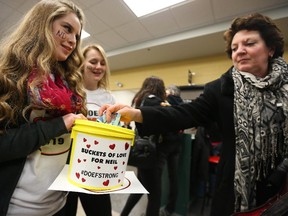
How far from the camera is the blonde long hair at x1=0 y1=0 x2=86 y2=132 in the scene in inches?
22.9

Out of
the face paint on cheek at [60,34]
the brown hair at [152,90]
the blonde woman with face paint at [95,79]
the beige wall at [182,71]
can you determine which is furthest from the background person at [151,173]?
the beige wall at [182,71]

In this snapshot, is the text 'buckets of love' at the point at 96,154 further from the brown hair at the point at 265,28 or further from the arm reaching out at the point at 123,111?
the brown hair at the point at 265,28

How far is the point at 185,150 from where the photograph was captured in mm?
2051

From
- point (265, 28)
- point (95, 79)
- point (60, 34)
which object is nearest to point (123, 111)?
point (60, 34)

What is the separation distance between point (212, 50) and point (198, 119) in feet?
10.8

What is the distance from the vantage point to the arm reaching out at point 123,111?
696mm

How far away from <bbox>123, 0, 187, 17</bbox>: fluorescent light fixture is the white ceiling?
81 millimetres

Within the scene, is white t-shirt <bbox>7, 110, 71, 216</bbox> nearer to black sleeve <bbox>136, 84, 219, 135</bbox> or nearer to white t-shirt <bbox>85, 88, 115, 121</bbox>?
black sleeve <bbox>136, 84, 219, 135</bbox>

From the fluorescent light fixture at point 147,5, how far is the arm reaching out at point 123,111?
2389 mm

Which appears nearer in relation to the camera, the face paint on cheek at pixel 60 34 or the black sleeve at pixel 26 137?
the black sleeve at pixel 26 137

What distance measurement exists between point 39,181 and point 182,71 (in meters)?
4.16

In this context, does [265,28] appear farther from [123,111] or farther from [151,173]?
[151,173]

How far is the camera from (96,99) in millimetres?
1226

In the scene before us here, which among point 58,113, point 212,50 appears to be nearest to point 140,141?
point 58,113
